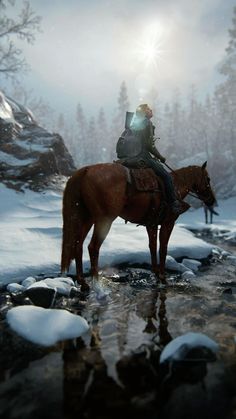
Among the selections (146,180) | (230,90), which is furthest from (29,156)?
(230,90)

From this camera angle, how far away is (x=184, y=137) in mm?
78812

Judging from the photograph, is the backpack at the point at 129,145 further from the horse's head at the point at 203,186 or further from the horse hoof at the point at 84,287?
the horse hoof at the point at 84,287

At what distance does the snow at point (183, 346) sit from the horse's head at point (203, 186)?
5116 mm

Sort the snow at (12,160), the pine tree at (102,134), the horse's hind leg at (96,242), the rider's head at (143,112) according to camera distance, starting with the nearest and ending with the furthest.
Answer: the horse's hind leg at (96,242) → the rider's head at (143,112) → the snow at (12,160) → the pine tree at (102,134)

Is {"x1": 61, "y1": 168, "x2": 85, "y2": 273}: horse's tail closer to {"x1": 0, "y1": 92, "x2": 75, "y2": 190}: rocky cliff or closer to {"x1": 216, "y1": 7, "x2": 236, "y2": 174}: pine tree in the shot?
{"x1": 0, "y1": 92, "x2": 75, "y2": 190}: rocky cliff

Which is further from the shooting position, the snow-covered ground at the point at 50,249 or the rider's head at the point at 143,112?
the rider's head at the point at 143,112

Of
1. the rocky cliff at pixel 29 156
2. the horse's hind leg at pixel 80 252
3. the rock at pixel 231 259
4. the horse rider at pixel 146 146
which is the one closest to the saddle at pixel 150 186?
the horse rider at pixel 146 146

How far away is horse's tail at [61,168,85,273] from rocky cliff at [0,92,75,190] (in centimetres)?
1249

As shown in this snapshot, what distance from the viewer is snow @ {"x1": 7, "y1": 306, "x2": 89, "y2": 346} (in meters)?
3.90

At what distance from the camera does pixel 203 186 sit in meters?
8.36

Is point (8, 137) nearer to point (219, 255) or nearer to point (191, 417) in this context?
point (219, 255)

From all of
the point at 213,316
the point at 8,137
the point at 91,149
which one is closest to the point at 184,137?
the point at 91,149

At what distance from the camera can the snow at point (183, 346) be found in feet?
11.3

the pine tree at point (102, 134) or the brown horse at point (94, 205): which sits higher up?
the pine tree at point (102, 134)
